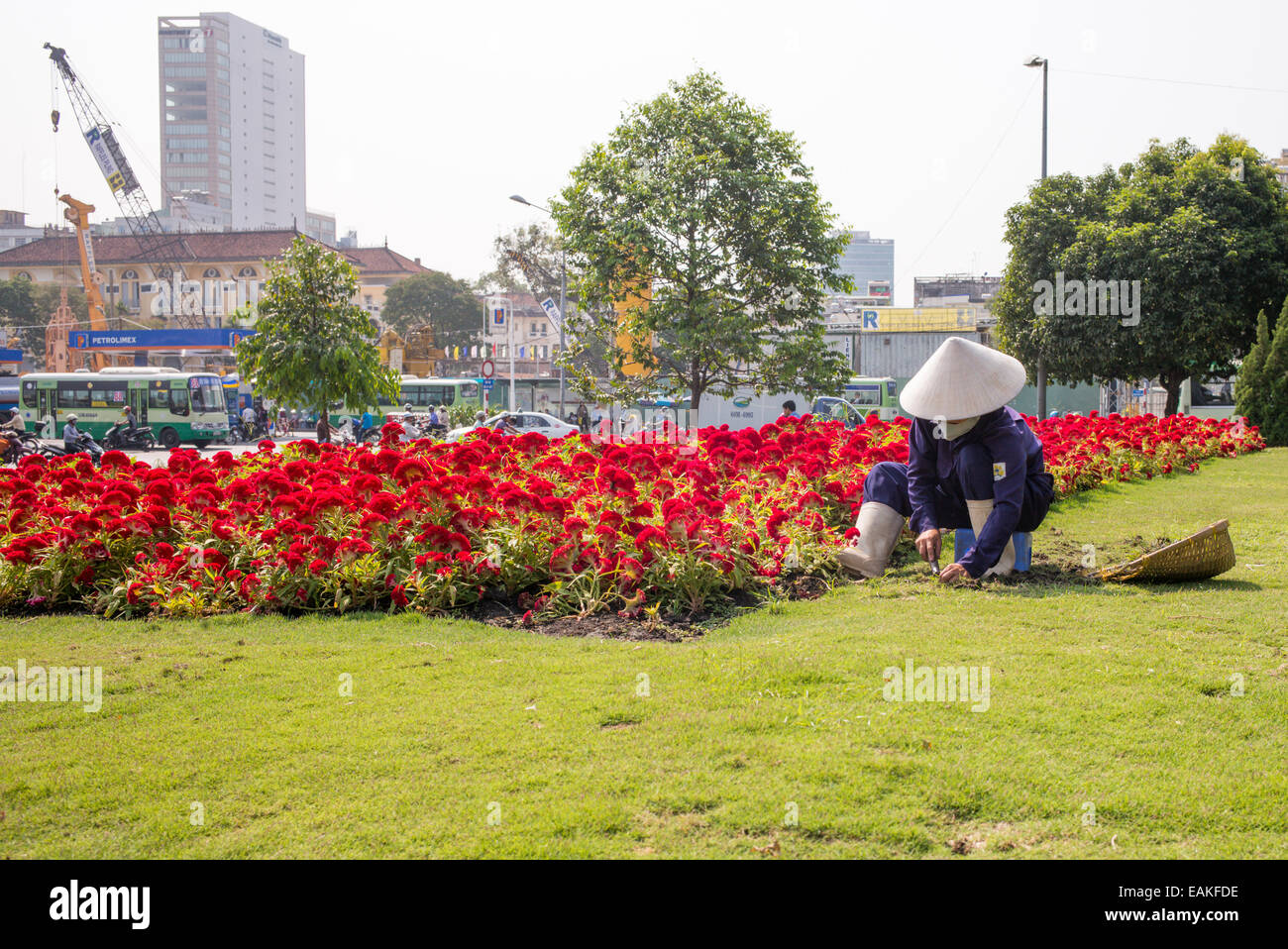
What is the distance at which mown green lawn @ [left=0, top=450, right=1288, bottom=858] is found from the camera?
300 cm

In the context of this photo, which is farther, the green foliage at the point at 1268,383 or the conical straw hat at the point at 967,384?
the green foliage at the point at 1268,383

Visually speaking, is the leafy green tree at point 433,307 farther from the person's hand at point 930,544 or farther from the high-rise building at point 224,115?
the high-rise building at point 224,115

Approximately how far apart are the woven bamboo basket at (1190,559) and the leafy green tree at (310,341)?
39.9ft

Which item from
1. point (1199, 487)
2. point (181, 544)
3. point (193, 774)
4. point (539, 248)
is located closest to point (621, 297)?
point (1199, 487)

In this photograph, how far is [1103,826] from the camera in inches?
117

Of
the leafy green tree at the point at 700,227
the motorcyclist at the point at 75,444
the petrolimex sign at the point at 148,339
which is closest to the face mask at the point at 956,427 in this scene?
the leafy green tree at the point at 700,227

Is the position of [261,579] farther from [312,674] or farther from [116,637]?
[312,674]

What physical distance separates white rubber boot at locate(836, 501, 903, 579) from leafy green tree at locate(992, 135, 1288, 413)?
20.0m

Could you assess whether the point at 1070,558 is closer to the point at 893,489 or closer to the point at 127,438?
the point at 893,489

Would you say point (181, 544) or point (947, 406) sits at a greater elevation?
point (947, 406)

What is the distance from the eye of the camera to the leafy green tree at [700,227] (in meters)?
15.0

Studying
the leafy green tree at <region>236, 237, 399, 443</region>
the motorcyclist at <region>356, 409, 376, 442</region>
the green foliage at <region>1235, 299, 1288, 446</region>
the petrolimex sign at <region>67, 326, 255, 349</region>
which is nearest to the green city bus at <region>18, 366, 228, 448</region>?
the motorcyclist at <region>356, 409, 376, 442</region>

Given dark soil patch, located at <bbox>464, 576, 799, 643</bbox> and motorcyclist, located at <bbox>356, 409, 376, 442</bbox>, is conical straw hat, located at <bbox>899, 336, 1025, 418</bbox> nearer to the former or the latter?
dark soil patch, located at <bbox>464, 576, 799, 643</bbox>
